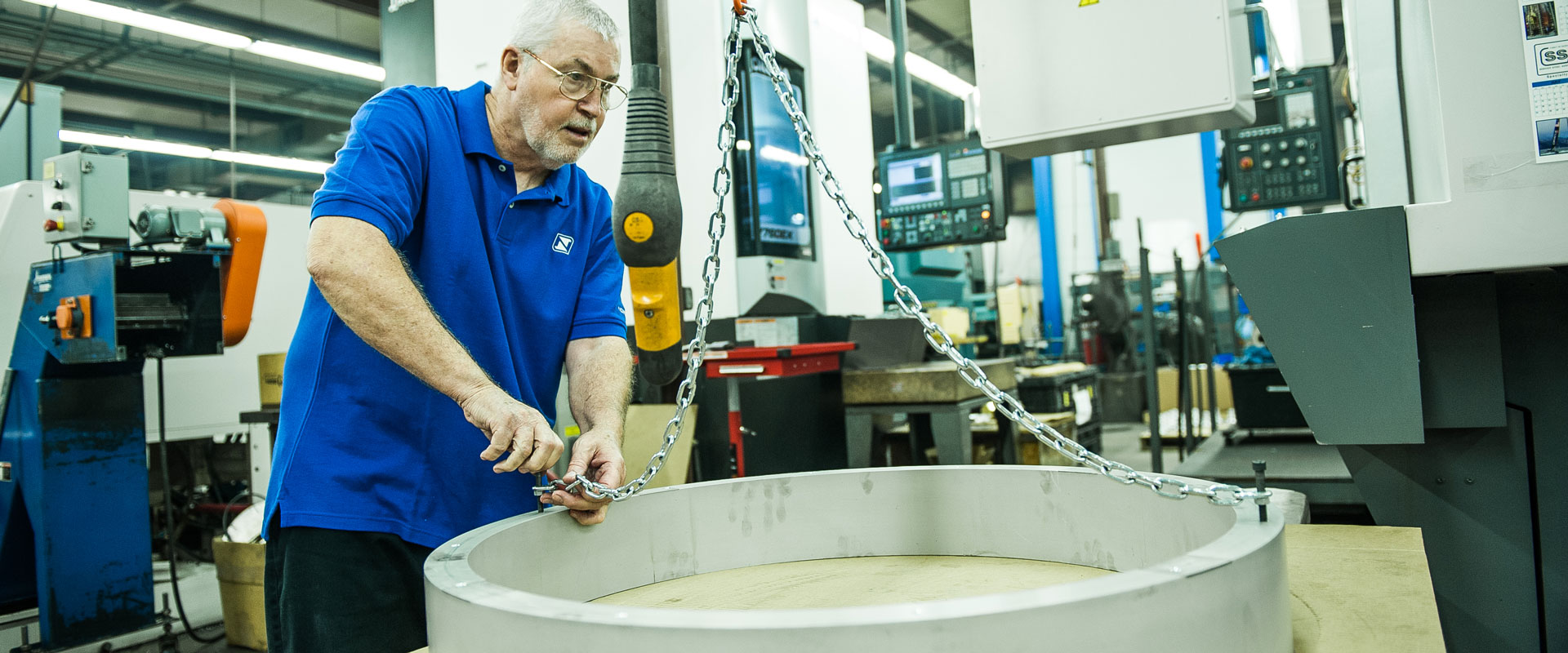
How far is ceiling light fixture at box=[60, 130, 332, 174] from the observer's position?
7512mm

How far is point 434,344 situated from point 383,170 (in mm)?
235

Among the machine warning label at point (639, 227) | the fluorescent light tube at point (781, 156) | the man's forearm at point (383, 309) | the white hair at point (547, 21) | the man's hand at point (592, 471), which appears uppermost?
the fluorescent light tube at point (781, 156)

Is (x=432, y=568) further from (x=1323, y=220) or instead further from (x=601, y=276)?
(x=1323, y=220)

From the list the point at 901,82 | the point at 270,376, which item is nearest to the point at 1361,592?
the point at 901,82

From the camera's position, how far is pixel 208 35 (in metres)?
6.12

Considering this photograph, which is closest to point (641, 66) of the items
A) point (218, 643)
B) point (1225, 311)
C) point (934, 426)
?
point (934, 426)

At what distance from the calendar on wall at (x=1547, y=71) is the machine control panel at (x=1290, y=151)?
168cm

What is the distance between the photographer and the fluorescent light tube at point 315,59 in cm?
648

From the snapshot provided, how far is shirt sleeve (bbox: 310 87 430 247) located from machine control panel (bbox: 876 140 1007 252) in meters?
2.77

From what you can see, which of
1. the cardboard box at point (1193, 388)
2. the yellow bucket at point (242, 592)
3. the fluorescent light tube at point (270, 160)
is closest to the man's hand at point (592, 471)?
the yellow bucket at point (242, 592)

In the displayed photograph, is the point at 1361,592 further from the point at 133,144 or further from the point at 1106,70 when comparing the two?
the point at 133,144

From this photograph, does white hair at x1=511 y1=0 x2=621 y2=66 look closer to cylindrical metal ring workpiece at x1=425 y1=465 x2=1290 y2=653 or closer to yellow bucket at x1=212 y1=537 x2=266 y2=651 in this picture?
cylindrical metal ring workpiece at x1=425 y1=465 x2=1290 y2=653

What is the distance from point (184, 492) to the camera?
181 inches

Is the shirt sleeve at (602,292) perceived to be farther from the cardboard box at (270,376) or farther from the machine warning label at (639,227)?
the cardboard box at (270,376)
